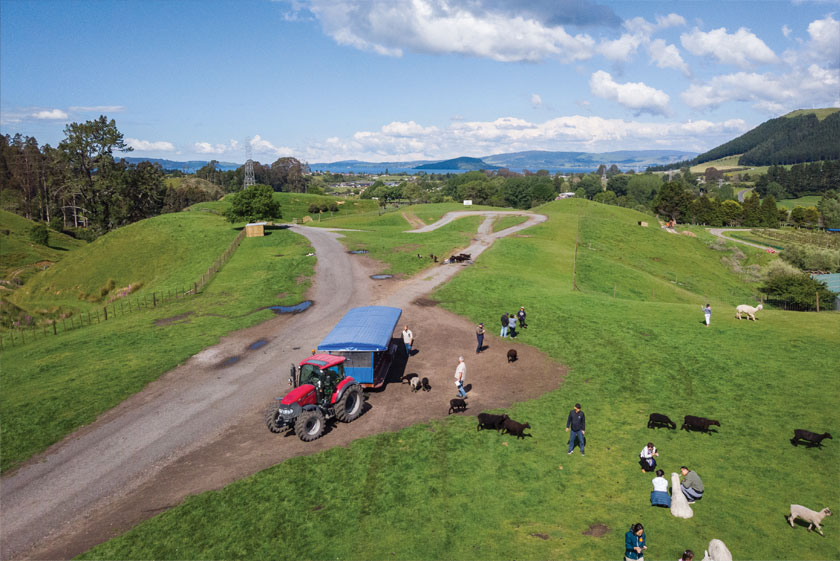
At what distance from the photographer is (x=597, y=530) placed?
14.5 meters

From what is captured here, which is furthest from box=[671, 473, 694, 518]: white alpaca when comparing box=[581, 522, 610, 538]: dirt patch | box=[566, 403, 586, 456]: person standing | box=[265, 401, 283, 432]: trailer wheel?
box=[265, 401, 283, 432]: trailer wheel

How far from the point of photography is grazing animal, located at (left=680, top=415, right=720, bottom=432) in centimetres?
2028

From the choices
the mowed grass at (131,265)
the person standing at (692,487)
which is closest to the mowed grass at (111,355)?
the mowed grass at (131,265)

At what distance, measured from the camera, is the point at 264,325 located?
117 feet

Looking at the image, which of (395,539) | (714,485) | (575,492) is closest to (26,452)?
(395,539)

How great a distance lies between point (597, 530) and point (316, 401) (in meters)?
12.5

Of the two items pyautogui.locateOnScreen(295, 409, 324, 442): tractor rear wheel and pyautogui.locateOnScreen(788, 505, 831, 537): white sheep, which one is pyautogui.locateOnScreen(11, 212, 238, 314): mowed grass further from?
pyautogui.locateOnScreen(788, 505, 831, 537): white sheep

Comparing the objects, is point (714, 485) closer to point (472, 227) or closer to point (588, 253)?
point (588, 253)

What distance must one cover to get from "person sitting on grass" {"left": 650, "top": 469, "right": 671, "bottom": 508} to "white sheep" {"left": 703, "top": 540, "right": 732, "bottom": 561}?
2612mm

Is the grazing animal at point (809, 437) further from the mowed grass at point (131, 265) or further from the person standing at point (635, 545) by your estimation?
the mowed grass at point (131, 265)

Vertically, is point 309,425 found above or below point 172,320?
below

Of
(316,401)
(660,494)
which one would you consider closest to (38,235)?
(316,401)

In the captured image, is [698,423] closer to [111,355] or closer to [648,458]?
[648,458]

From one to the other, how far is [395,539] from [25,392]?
23405mm
